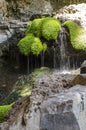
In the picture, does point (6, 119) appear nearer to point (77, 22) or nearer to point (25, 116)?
point (25, 116)

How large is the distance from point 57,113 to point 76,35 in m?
8.44

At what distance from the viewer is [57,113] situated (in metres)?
3.24

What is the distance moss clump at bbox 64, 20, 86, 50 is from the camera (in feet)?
37.2

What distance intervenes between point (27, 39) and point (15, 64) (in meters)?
1.28

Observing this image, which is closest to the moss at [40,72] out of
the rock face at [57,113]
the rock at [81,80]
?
the rock at [81,80]

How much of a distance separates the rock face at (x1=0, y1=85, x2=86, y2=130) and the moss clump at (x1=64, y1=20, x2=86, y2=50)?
7.72 meters

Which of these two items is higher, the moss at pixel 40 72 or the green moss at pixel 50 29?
the green moss at pixel 50 29

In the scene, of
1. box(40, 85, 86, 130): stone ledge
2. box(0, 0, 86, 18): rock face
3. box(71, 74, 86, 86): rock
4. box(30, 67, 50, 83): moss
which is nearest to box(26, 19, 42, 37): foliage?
box(30, 67, 50, 83): moss

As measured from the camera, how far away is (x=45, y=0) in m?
15.8

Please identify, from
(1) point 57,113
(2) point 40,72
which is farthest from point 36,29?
(1) point 57,113

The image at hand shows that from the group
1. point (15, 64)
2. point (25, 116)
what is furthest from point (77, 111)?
point (15, 64)

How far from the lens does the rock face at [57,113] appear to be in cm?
324

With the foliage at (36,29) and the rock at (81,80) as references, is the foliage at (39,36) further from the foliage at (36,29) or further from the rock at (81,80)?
the rock at (81,80)

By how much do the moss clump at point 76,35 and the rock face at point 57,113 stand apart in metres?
7.72
